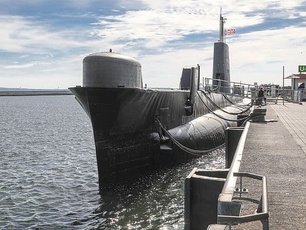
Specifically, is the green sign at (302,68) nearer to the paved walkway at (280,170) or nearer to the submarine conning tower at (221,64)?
the submarine conning tower at (221,64)

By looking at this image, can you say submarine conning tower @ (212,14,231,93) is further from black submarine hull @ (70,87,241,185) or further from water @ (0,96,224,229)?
black submarine hull @ (70,87,241,185)

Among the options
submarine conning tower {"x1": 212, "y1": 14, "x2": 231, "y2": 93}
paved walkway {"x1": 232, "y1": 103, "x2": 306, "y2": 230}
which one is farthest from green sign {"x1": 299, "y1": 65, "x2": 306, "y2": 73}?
paved walkway {"x1": 232, "y1": 103, "x2": 306, "y2": 230}

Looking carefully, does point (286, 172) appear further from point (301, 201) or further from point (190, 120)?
point (190, 120)

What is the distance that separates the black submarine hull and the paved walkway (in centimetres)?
310

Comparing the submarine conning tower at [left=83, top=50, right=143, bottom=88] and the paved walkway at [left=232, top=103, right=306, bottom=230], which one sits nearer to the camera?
the paved walkway at [left=232, top=103, right=306, bottom=230]

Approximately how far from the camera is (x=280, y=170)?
7.96 meters

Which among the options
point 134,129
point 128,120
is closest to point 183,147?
point 134,129

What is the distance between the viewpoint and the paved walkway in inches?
202

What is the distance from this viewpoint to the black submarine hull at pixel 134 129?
12.4 meters

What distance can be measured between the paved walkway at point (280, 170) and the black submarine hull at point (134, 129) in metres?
3.10

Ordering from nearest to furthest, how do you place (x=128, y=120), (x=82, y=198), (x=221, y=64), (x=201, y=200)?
(x=201, y=200)
(x=82, y=198)
(x=128, y=120)
(x=221, y=64)

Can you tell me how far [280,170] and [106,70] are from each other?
6.28m

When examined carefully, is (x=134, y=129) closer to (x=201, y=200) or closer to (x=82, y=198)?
(x=82, y=198)

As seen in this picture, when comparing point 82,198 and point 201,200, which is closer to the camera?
point 201,200
